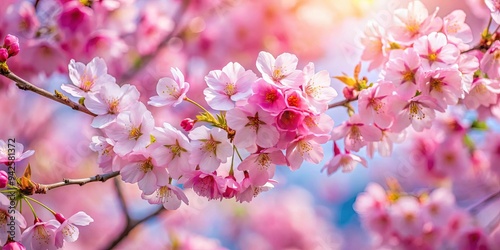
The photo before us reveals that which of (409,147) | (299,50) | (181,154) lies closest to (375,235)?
(409,147)

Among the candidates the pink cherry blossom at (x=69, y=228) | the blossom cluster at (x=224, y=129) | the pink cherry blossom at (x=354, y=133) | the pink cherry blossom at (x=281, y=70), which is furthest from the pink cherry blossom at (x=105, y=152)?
the pink cherry blossom at (x=354, y=133)

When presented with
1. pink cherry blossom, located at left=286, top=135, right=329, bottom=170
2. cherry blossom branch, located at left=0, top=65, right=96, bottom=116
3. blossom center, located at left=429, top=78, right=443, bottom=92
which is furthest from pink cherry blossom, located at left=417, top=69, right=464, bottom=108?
cherry blossom branch, located at left=0, top=65, right=96, bottom=116

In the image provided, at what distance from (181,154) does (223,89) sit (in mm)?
145

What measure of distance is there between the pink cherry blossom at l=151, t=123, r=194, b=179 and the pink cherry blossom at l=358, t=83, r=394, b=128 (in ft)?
1.19

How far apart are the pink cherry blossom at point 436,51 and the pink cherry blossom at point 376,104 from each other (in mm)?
88

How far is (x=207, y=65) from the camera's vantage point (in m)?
2.51

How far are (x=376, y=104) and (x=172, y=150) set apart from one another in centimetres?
42

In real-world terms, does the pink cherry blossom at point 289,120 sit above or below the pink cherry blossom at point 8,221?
above

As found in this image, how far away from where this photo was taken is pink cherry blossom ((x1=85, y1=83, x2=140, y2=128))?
3.64 feet

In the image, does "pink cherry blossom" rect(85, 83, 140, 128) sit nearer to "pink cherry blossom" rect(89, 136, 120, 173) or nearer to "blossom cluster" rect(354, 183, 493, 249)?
"pink cherry blossom" rect(89, 136, 120, 173)

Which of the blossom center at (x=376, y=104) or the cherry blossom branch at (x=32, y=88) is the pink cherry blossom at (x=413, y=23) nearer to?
the blossom center at (x=376, y=104)

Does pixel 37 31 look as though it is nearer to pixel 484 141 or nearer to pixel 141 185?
pixel 141 185

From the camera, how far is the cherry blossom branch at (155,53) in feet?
7.35

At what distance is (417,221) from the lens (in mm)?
2061
